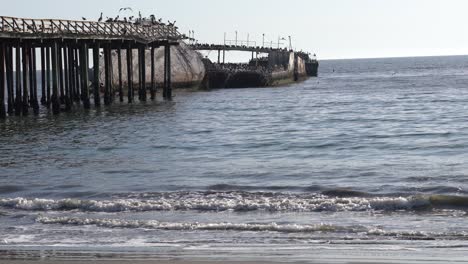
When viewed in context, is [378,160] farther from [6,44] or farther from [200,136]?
[6,44]

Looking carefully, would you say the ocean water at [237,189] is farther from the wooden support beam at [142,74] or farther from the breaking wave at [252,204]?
the wooden support beam at [142,74]

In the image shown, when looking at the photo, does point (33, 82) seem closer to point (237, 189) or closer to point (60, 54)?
point (60, 54)

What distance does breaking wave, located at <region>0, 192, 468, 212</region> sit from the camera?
60.0 ft

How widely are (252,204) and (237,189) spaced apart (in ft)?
9.49

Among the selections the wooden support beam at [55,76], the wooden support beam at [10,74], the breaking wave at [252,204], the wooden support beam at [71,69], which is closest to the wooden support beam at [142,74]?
the wooden support beam at [71,69]

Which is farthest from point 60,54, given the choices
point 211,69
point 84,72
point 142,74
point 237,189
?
point 211,69

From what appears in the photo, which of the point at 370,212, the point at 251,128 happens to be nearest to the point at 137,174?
the point at 370,212

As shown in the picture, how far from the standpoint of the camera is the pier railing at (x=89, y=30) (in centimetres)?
4194

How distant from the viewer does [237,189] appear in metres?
21.5

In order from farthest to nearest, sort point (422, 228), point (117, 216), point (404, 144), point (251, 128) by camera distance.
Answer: point (251, 128), point (404, 144), point (117, 216), point (422, 228)

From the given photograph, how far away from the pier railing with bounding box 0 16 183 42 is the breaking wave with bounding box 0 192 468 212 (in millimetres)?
22410

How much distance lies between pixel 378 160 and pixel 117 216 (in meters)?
11.0

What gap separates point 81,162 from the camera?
1098 inches

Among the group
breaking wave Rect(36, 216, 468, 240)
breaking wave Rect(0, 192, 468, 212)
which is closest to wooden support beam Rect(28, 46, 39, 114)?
breaking wave Rect(0, 192, 468, 212)
